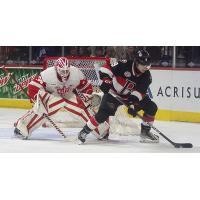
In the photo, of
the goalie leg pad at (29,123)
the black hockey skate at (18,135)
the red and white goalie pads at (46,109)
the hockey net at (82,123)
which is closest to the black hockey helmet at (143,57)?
the hockey net at (82,123)

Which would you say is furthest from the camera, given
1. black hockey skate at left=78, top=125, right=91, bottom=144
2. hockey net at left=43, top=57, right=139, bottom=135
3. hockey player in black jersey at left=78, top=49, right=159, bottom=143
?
hockey net at left=43, top=57, right=139, bottom=135

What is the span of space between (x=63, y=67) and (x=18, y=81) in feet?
12.4

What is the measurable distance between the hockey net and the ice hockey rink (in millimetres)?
99

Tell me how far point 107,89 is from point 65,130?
1478 millimetres

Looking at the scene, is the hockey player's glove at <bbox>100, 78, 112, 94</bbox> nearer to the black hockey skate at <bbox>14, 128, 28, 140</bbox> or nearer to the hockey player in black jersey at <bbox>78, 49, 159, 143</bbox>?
the hockey player in black jersey at <bbox>78, 49, 159, 143</bbox>

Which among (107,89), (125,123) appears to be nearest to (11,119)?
(125,123)

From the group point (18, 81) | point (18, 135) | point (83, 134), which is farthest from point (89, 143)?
point (18, 81)

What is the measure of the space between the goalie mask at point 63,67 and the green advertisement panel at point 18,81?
336cm

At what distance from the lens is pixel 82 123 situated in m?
7.87

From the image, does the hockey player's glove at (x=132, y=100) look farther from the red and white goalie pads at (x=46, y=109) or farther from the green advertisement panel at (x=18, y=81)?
the green advertisement panel at (x=18, y=81)

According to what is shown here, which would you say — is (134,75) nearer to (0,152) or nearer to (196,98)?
(0,152)

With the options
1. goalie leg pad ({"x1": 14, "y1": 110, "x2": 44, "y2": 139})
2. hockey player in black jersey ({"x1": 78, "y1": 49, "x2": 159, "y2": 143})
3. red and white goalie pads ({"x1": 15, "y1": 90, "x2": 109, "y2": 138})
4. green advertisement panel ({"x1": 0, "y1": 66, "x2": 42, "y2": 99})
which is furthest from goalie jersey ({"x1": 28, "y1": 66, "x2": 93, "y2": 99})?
green advertisement panel ({"x1": 0, "y1": 66, "x2": 42, "y2": 99})

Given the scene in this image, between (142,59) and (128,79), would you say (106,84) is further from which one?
(142,59)

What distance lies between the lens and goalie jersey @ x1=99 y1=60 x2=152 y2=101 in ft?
21.8
